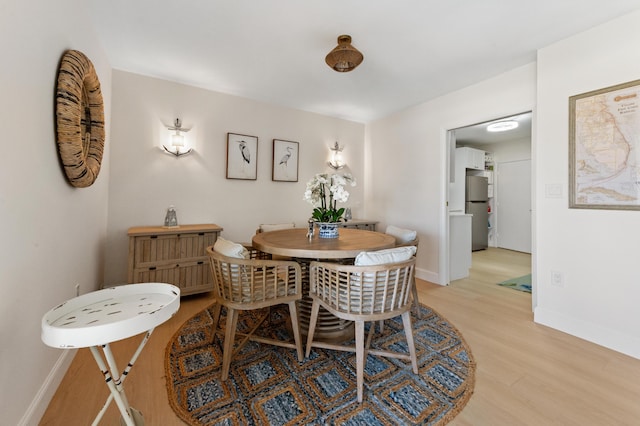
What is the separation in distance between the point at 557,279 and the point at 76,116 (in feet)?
12.5

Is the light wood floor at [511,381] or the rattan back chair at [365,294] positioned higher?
the rattan back chair at [365,294]

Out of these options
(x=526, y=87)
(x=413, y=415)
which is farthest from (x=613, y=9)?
(x=413, y=415)

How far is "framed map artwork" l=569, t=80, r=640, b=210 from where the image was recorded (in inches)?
76.3

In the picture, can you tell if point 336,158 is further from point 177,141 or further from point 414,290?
point 414,290

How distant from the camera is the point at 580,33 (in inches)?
84.7

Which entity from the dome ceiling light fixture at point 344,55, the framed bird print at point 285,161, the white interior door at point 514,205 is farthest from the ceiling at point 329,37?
the white interior door at point 514,205

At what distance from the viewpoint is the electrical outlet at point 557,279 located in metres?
2.30

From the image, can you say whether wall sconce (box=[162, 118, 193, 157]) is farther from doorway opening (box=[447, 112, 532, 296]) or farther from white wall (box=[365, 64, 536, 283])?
doorway opening (box=[447, 112, 532, 296])

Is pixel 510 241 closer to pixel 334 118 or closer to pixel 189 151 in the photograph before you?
pixel 334 118

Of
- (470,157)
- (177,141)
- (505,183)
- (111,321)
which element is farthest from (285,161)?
(505,183)

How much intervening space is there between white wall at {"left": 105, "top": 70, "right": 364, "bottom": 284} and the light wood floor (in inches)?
50.3

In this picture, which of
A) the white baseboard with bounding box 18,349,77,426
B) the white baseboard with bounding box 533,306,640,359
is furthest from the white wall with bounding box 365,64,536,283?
the white baseboard with bounding box 18,349,77,426

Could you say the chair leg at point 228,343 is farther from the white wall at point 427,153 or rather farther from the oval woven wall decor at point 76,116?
the white wall at point 427,153

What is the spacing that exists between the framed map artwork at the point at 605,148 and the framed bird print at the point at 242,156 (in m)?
3.33
